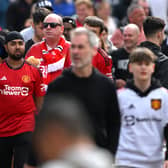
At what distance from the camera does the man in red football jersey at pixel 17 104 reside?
9484 mm

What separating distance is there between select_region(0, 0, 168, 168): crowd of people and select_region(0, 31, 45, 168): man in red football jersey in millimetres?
12

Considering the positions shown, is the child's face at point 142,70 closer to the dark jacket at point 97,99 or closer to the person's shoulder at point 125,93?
the person's shoulder at point 125,93

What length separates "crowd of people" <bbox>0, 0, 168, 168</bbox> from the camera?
4.66 meters

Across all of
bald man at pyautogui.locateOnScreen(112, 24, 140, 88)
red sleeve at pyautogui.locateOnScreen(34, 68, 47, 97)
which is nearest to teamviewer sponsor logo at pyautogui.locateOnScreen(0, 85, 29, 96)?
red sleeve at pyautogui.locateOnScreen(34, 68, 47, 97)

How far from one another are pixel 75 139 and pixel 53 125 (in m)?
0.16

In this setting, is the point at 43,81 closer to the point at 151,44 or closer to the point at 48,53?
the point at 48,53

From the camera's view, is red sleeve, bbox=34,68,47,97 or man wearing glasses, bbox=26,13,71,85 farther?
man wearing glasses, bbox=26,13,71,85

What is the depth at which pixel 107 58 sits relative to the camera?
10039mm

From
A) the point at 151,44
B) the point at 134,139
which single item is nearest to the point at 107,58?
the point at 151,44

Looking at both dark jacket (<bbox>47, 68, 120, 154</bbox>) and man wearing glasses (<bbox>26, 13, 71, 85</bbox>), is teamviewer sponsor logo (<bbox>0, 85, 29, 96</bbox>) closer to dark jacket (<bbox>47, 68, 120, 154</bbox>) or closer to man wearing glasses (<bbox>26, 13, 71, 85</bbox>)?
man wearing glasses (<bbox>26, 13, 71, 85</bbox>)

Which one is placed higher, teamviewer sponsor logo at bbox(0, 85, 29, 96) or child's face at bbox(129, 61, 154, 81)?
child's face at bbox(129, 61, 154, 81)

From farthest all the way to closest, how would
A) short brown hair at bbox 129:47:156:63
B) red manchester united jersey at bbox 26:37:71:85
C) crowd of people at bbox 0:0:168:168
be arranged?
red manchester united jersey at bbox 26:37:71:85
short brown hair at bbox 129:47:156:63
crowd of people at bbox 0:0:168:168

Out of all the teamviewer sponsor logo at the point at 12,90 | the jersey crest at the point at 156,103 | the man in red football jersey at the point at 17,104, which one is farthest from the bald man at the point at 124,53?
the jersey crest at the point at 156,103

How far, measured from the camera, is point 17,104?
950 cm
